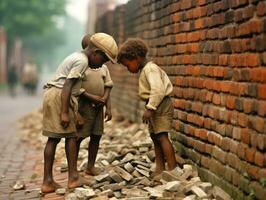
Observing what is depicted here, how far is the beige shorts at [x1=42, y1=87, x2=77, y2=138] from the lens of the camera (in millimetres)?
5156

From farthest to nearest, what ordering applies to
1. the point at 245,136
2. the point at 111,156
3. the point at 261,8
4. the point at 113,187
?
the point at 111,156
the point at 113,187
the point at 245,136
the point at 261,8

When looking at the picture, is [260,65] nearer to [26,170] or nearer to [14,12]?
[26,170]

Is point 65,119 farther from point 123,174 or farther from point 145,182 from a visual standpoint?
point 145,182

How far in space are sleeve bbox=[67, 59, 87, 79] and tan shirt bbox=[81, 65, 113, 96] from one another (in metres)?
0.54

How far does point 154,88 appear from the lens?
5008mm

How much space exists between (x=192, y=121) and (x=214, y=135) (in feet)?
2.10

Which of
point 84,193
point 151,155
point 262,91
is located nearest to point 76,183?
point 84,193

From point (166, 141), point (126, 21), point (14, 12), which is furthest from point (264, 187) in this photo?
point (14, 12)

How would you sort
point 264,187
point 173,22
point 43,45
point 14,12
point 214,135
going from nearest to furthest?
1. point 264,187
2. point 214,135
3. point 173,22
4. point 14,12
5. point 43,45

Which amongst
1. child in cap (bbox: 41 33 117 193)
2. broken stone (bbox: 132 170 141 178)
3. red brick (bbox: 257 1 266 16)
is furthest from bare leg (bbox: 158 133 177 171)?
red brick (bbox: 257 1 266 16)

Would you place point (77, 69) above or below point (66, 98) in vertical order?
above

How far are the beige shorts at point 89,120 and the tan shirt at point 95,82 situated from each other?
0.49ft

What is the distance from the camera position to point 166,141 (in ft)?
17.1

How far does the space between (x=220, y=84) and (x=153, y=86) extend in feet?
2.18
